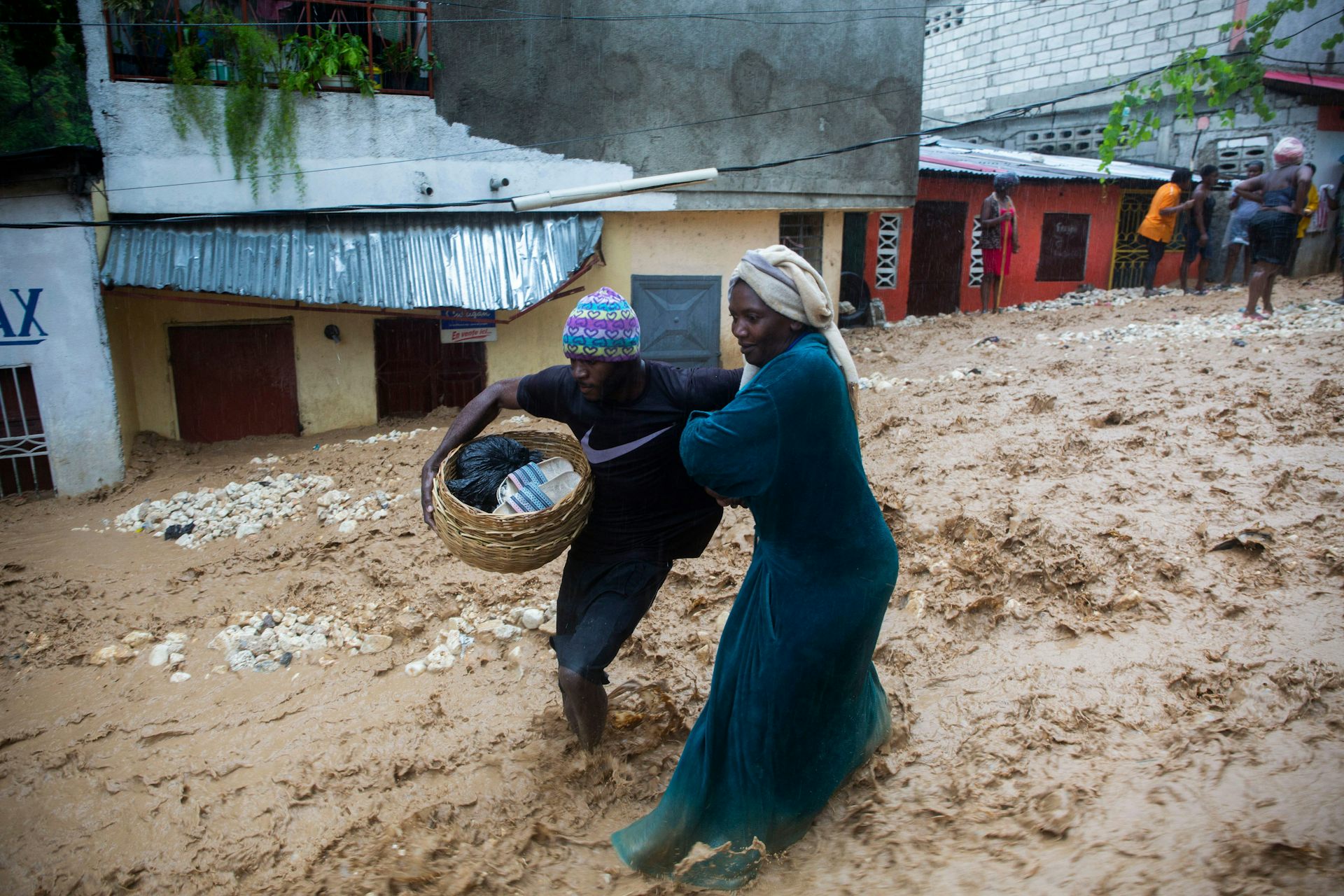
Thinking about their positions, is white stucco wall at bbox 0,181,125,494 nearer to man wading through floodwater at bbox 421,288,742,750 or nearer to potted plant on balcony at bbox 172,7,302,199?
potted plant on balcony at bbox 172,7,302,199

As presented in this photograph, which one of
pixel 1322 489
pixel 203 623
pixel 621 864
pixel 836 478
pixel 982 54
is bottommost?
pixel 203 623

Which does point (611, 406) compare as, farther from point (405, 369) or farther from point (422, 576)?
point (405, 369)

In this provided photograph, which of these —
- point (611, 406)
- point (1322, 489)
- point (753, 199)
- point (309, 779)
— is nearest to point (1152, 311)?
point (753, 199)

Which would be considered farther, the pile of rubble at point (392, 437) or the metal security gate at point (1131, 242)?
the metal security gate at point (1131, 242)

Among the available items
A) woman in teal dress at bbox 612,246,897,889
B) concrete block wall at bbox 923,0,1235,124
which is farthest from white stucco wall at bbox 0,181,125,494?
concrete block wall at bbox 923,0,1235,124

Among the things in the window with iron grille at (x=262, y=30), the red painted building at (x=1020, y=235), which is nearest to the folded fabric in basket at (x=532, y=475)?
the window with iron grille at (x=262, y=30)

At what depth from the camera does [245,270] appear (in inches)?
320

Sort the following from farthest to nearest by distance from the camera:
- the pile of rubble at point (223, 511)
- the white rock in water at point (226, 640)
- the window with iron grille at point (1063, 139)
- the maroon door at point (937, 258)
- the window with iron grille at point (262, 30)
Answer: the window with iron grille at point (1063, 139), the maroon door at point (937, 258), the window with iron grille at point (262, 30), the pile of rubble at point (223, 511), the white rock in water at point (226, 640)

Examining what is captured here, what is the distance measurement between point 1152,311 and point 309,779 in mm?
11784

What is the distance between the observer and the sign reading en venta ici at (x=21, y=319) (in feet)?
24.3

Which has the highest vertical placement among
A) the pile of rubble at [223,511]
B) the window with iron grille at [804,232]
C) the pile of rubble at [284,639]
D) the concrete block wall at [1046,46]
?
the concrete block wall at [1046,46]

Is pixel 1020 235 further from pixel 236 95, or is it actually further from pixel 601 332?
pixel 601 332

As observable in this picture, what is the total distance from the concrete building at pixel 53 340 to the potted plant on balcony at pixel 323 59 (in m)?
1.89

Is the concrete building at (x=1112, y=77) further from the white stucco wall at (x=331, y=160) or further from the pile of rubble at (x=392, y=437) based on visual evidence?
the pile of rubble at (x=392, y=437)
